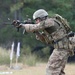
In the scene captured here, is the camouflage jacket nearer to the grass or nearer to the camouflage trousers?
the camouflage trousers

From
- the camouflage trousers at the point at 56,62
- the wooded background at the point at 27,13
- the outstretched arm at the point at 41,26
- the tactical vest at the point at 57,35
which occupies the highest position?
the wooded background at the point at 27,13

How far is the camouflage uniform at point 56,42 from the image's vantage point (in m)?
8.05

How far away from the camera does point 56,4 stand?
21.2 metres

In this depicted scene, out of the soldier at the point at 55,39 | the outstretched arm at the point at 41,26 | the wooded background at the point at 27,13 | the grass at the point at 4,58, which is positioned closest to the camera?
the outstretched arm at the point at 41,26

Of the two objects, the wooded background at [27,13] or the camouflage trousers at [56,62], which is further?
the wooded background at [27,13]

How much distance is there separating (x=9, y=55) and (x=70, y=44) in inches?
388

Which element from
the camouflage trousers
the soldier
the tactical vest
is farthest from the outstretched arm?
the camouflage trousers

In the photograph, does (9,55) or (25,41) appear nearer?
(9,55)


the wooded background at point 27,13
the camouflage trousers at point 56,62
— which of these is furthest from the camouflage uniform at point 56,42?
the wooded background at point 27,13

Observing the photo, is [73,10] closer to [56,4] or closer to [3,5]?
[56,4]

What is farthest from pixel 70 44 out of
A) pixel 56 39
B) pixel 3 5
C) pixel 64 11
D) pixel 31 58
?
pixel 3 5

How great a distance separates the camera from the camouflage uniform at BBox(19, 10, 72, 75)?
26.4 ft

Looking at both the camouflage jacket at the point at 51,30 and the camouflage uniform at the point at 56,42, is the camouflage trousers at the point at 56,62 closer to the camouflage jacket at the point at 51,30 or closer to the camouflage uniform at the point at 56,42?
the camouflage uniform at the point at 56,42

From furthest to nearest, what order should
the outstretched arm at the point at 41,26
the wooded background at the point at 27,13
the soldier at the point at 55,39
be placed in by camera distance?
the wooded background at the point at 27,13 < the soldier at the point at 55,39 < the outstretched arm at the point at 41,26
